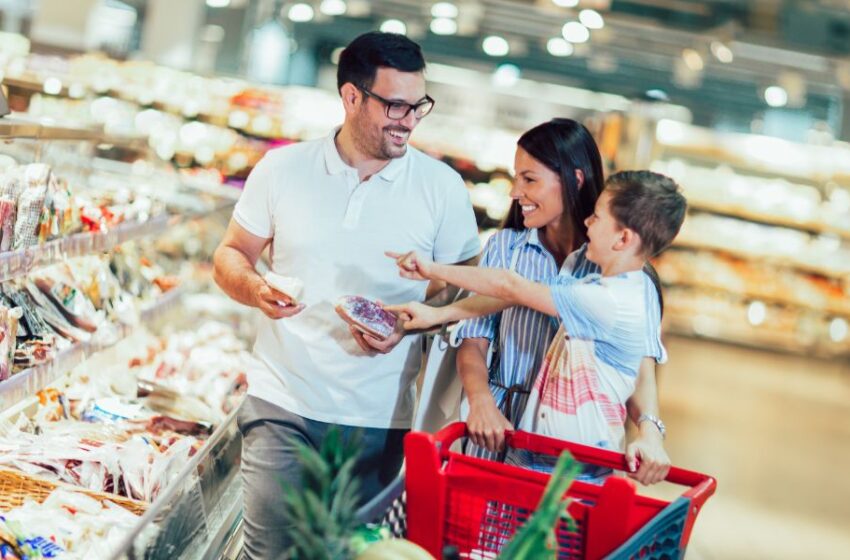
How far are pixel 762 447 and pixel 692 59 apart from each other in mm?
5794

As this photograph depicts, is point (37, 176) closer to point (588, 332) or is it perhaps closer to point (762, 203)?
point (588, 332)

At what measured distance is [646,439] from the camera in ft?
6.58

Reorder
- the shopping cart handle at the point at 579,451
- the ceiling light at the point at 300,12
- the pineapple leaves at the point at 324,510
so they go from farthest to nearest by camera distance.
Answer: the ceiling light at the point at 300,12
the shopping cart handle at the point at 579,451
the pineapple leaves at the point at 324,510

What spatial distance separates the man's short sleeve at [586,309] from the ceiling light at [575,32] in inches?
382

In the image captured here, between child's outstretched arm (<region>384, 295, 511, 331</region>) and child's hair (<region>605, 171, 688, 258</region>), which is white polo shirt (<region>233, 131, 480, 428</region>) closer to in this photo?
child's outstretched arm (<region>384, 295, 511, 331</region>)

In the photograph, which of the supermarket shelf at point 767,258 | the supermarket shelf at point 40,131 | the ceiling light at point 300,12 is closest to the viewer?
the supermarket shelf at point 40,131

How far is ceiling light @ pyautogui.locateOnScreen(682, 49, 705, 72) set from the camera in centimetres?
1164

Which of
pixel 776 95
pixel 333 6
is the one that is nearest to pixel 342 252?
pixel 333 6

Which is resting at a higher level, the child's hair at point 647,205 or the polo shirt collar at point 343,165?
the child's hair at point 647,205

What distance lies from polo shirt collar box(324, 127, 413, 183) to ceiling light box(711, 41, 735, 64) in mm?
8868

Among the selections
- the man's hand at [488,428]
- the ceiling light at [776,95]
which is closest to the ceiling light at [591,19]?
the ceiling light at [776,95]

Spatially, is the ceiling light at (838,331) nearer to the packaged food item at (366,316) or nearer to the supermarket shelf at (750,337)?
the supermarket shelf at (750,337)

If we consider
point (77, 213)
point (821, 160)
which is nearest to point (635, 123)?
point (77, 213)

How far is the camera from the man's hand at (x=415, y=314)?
7.62 feet
